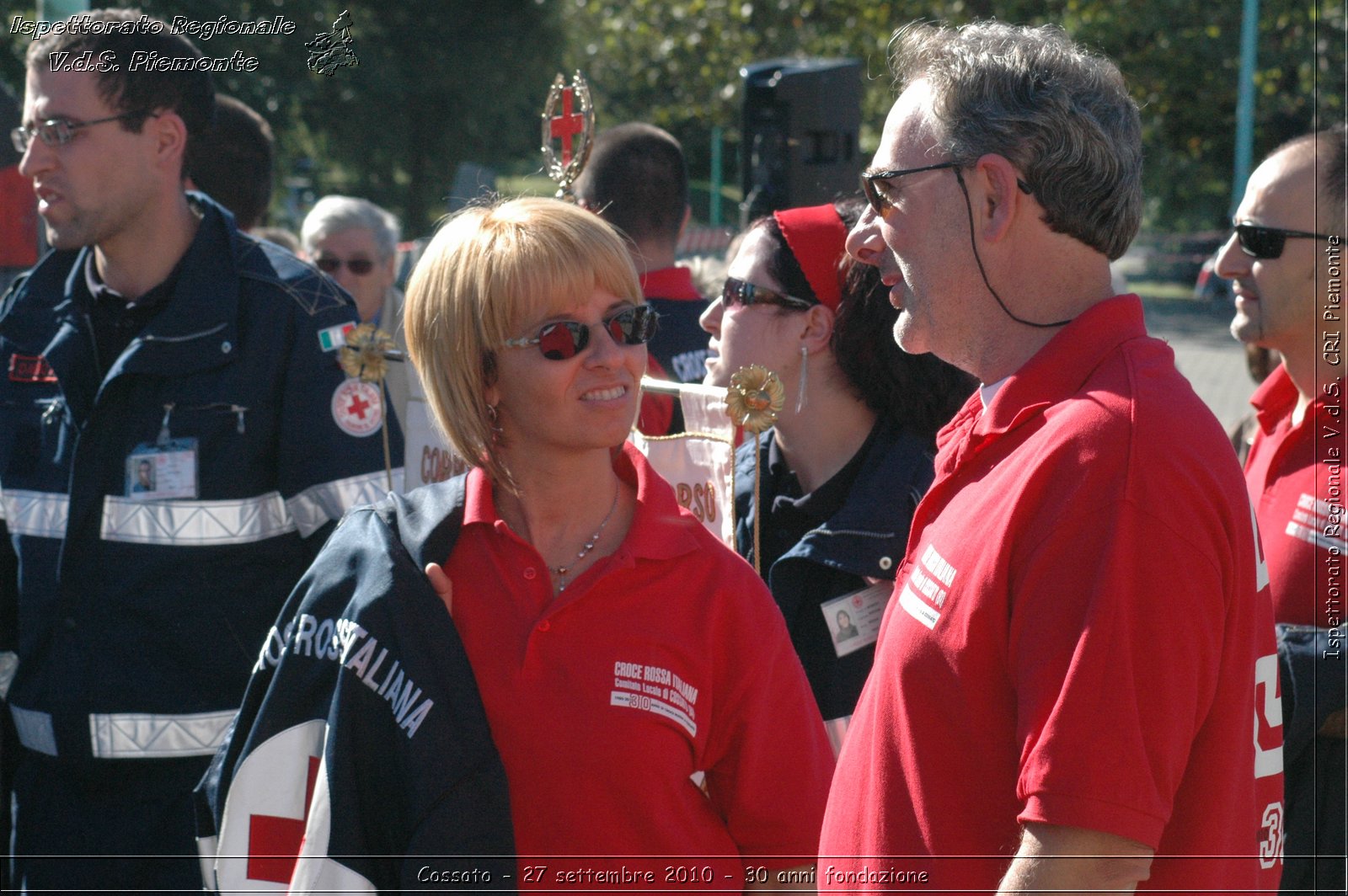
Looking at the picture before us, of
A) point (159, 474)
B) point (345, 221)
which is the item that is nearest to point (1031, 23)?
point (345, 221)

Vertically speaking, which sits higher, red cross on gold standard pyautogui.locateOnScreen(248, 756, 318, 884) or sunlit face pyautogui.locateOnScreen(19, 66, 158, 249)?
sunlit face pyautogui.locateOnScreen(19, 66, 158, 249)

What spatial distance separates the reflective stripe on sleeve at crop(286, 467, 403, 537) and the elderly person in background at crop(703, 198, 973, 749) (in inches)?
34.4

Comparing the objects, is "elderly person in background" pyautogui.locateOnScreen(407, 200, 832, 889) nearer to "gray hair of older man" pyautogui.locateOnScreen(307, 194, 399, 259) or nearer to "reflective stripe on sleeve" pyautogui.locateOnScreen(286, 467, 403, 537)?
"reflective stripe on sleeve" pyautogui.locateOnScreen(286, 467, 403, 537)

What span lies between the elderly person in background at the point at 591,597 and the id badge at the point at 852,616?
61cm

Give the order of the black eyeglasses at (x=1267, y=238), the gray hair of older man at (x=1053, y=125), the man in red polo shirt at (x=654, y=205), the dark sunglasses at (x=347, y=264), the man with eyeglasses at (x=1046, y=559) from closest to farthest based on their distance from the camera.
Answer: the man with eyeglasses at (x=1046, y=559)
the gray hair of older man at (x=1053, y=125)
the black eyeglasses at (x=1267, y=238)
the man in red polo shirt at (x=654, y=205)
the dark sunglasses at (x=347, y=264)

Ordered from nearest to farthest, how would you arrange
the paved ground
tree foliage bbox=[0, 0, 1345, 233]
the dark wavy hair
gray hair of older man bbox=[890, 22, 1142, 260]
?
1. gray hair of older man bbox=[890, 22, 1142, 260]
2. the dark wavy hair
3. the paved ground
4. tree foliage bbox=[0, 0, 1345, 233]

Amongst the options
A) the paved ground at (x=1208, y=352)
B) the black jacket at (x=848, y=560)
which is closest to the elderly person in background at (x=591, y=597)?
the black jacket at (x=848, y=560)

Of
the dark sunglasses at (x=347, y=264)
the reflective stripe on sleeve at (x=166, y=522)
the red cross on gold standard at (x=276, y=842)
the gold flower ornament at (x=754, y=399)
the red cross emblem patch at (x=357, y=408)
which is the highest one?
the dark sunglasses at (x=347, y=264)

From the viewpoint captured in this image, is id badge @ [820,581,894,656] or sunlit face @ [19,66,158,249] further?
sunlit face @ [19,66,158,249]

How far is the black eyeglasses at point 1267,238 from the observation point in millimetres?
3121

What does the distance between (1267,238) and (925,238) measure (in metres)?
1.79

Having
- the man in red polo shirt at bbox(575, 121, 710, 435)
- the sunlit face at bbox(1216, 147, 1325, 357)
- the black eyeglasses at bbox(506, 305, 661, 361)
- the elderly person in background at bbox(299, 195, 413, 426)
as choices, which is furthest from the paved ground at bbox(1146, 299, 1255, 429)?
the black eyeglasses at bbox(506, 305, 661, 361)

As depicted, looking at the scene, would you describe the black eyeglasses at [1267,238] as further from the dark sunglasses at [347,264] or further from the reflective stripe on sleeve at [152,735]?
the dark sunglasses at [347,264]

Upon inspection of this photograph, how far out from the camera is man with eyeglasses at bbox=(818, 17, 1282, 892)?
1.38 metres
